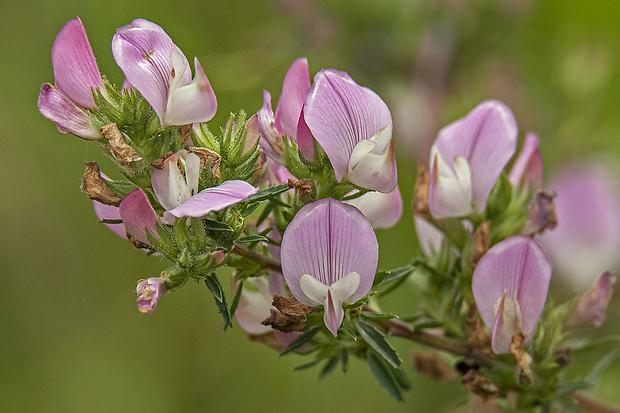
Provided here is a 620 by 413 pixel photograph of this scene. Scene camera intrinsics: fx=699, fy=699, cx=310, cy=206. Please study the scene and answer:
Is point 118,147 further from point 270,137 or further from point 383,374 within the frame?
point 383,374

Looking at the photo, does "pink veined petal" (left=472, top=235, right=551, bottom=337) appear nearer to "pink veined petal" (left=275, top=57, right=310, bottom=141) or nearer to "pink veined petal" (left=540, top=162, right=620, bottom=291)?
"pink veined petal" (left=275, top=57, right=310, bottom=141)

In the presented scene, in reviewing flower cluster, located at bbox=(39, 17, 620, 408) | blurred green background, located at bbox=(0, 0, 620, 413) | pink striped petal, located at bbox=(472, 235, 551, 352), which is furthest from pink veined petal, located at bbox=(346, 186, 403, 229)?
blurred green background, located at bbox=(0, 0, 620, 413)

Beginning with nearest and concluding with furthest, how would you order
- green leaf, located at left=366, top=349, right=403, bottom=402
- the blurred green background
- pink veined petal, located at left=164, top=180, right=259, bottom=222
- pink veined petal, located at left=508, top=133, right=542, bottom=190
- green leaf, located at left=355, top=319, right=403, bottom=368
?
pink veined petal, located at left=164, top=180, right=259, bottom=222 < green leaf, located at left=355, top=319, right=403, bottom=368 < green leaf, located at left=366, top=349, right=403, bottom=402 < pink veined petal, located at left=508, top=133, right=542, bottom=190 < the blurred green background

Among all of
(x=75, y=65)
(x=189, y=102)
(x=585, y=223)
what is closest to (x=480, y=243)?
(x=189, y=102)

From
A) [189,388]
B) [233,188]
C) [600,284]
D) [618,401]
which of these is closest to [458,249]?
[600,284]

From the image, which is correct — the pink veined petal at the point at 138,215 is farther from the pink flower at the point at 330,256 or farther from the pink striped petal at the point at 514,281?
the pink striped petal at the point at 514,281

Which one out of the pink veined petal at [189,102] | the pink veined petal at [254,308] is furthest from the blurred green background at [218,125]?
the pink veined petal at [189,102]
